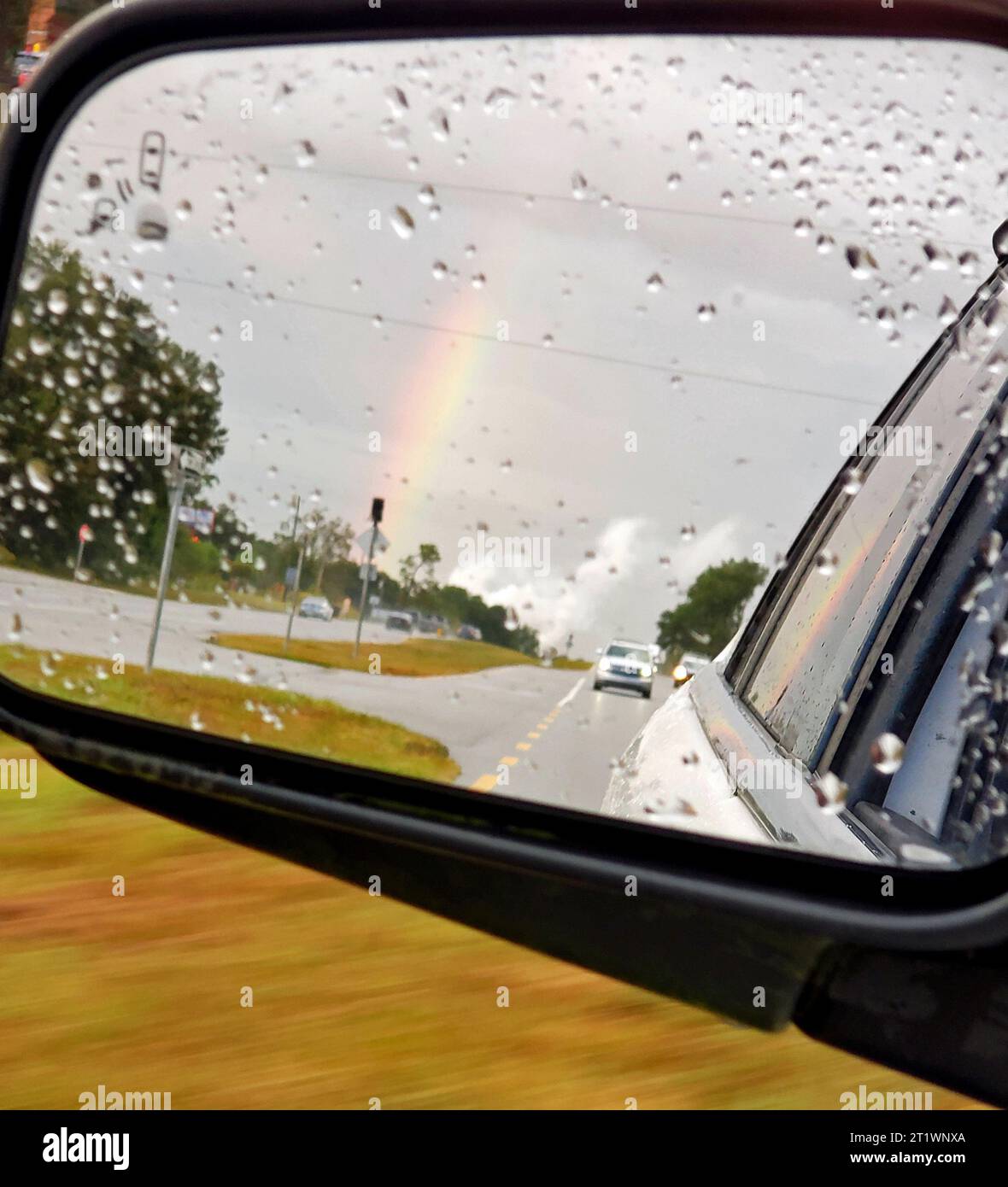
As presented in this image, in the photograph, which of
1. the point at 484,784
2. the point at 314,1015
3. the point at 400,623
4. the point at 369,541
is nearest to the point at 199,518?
the point at 369,541

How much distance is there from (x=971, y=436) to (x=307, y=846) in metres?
1.08

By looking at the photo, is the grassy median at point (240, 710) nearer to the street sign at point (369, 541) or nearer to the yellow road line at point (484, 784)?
the yellow road line at point (484, 784)

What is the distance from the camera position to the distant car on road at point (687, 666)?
1.50m

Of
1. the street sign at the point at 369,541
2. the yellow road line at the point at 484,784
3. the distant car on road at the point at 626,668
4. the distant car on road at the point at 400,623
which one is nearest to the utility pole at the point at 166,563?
the street sign at the point at 369,541

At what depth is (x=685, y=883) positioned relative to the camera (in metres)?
1.40

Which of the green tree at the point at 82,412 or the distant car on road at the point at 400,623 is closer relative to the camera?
the distant car on road at the point at 400,623

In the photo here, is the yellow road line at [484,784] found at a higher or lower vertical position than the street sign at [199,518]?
lower

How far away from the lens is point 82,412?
2.62 m

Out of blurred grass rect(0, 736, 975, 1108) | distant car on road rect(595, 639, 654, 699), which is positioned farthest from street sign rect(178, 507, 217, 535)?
blurred grass rect(0, 736, 975, 1108)

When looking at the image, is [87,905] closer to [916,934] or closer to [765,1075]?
[765,1075]

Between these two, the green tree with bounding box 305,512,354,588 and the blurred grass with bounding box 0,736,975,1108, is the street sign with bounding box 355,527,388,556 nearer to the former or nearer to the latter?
the green tree with bounding box 305,512,354,588

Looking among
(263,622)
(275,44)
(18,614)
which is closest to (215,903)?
(18,614)

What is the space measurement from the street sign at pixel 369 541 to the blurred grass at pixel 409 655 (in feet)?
0.48

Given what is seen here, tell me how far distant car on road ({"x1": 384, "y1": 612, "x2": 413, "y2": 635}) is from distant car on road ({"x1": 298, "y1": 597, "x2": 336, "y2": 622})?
0.59 ft
